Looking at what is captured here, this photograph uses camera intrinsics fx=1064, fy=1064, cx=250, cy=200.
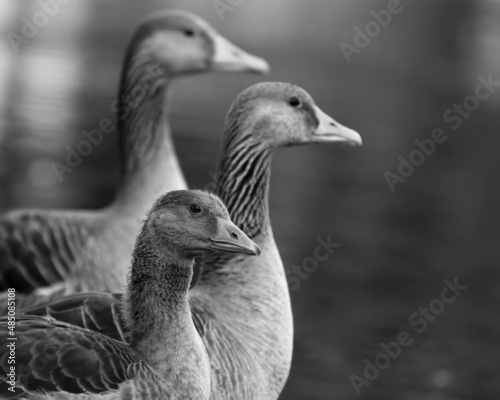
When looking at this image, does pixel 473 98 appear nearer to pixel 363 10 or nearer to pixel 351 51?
pixel 351 51

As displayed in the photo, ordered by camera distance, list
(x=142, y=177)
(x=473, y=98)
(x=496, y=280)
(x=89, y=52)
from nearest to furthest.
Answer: (x=142, y=177) < (x=496, y=280) < (x=89, y=52) < (x=473, y=98)

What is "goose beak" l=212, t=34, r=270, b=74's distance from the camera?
A: 9391 mm

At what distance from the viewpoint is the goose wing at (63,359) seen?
472 cm

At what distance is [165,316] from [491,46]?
45.8 metres

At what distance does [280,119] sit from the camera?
7.17m

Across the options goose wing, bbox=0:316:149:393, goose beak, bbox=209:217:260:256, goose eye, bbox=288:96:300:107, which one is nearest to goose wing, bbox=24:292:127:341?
goose wing, bbox=0:316:149:393

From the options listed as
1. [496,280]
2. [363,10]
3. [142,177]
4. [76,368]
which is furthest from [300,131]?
[363,10]

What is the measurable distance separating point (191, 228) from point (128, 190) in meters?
3.57

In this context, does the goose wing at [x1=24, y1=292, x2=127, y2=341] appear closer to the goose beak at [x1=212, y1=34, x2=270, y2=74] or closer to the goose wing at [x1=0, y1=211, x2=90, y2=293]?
the goose wing at [x1=0, y1=211, x2=90, y2=293]

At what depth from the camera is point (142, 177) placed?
884 centimetres

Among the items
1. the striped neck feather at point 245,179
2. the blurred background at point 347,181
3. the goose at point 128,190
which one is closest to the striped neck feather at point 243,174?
the striped neck feather at point 245,179

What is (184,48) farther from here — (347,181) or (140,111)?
(347,181)

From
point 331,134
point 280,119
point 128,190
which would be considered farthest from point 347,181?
point 280,119

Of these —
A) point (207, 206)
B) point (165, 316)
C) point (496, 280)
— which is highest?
point (207, 206)
